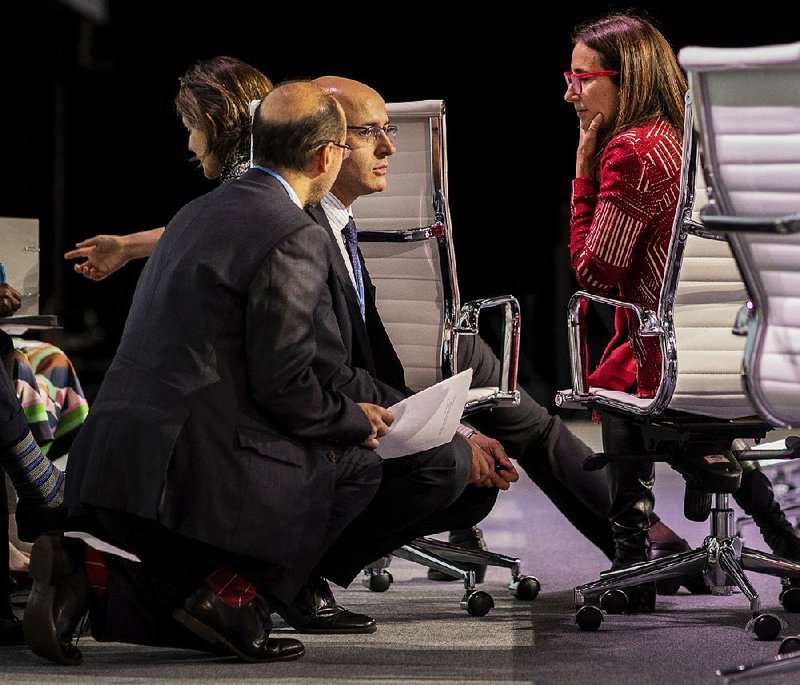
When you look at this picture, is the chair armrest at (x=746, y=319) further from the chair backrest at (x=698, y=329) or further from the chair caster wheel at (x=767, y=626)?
the chair caster wheel at (x=767, y=626)

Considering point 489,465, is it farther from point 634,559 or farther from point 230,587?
point 230,587

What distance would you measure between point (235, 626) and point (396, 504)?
47 cm

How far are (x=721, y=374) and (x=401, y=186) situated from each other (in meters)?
0.96

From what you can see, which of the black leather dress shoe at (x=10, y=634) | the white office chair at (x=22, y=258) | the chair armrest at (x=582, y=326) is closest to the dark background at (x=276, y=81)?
the white office chair at (x=22, y=258)

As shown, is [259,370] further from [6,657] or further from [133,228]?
[133,228]

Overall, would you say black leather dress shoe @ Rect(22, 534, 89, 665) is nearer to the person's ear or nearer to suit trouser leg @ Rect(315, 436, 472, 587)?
suit trouser leg @ Rect(315, 436, 472, 587)

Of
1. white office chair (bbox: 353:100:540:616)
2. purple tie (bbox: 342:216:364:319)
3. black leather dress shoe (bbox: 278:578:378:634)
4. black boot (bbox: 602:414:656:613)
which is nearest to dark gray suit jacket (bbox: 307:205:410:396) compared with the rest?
purple tie (bbox: 342:216:364:319)

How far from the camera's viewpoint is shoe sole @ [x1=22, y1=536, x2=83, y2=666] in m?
2.40

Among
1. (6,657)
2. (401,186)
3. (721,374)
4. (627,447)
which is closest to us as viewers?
(6,657)

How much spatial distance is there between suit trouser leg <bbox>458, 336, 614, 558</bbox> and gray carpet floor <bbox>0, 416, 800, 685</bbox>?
→ 0.20 metres

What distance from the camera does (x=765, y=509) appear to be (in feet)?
10.9

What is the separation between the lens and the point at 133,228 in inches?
317

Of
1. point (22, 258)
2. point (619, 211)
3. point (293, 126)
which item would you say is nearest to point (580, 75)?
point (619, 211)

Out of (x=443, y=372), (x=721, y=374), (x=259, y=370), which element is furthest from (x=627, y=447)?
(x=259, y=370)
